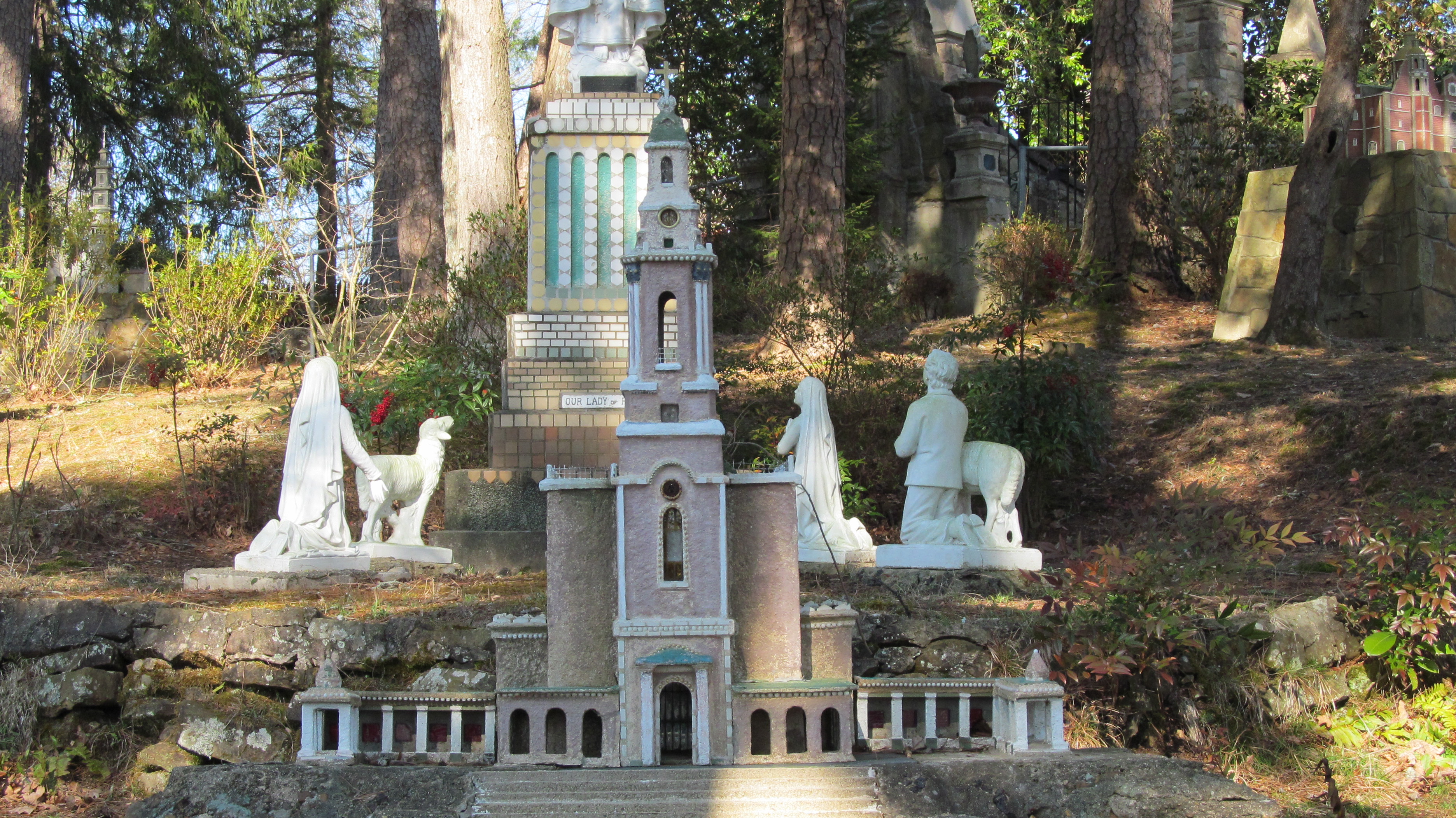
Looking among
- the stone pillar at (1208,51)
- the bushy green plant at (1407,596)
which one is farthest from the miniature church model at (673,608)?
the stone pillar at (1208,51)

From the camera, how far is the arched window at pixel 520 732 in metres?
7.96

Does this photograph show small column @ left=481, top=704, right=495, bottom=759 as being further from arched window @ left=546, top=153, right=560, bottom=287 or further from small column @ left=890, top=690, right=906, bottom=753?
arched window @ left=546, top=153, right=560, bottom=287

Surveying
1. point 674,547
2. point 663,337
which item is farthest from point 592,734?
point 663,337

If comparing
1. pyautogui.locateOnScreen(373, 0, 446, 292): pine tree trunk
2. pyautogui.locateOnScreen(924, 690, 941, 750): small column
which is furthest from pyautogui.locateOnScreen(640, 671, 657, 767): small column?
pyautogui.locateOnScreen(373, 0, 446, 292): pine tree trunk

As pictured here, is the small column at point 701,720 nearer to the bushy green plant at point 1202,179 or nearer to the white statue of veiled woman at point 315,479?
the white statue of veiled woman at point 315,479

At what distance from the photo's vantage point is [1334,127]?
16578mm

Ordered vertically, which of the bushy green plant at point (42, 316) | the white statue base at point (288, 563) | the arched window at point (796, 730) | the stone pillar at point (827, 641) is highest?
the bushy green plant at point (42, 316)

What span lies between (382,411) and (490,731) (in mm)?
5700

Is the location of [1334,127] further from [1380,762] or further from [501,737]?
[501,737]

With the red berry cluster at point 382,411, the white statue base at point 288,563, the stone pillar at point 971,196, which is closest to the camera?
the white statue base at point 288,563

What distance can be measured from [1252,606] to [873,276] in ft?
20.5

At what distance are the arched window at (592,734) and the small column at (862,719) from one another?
1429 millimetres

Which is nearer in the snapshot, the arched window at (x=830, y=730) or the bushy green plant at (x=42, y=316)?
the arched window at (x=830, y=730)

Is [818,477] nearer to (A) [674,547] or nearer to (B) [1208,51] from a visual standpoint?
(A) [674,547]
